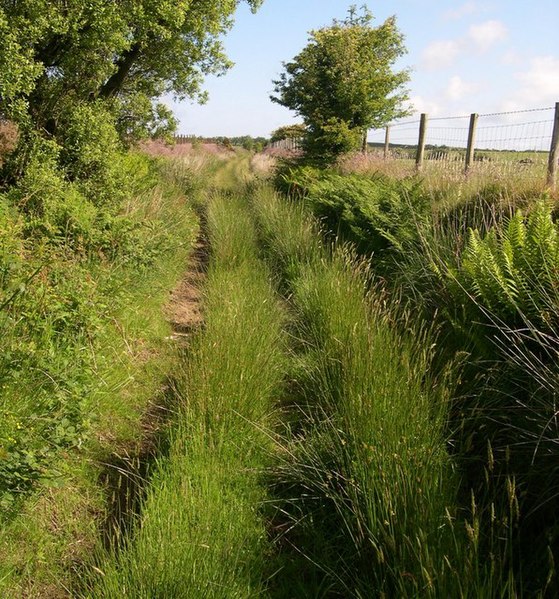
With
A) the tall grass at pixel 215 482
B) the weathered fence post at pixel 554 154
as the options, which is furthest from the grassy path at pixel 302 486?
the weathered fence post at pixel 554 154

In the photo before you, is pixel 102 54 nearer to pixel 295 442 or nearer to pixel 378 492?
pixel 295 442

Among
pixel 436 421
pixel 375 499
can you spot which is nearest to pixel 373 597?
pixel 375 499

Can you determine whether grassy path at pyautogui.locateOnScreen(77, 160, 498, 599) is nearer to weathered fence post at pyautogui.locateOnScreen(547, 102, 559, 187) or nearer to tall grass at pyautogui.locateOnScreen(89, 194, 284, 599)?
tall grass at pyautogui.locateOnScreen(89, 194, 284, 599)

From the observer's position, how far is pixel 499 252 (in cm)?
356

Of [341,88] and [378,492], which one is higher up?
[341,88]

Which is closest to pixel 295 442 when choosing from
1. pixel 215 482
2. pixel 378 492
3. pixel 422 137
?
Answer: pixel 215 482

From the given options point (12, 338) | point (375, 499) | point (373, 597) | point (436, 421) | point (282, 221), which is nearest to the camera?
point (373, 597)

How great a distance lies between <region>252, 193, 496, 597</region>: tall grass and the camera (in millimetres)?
1779

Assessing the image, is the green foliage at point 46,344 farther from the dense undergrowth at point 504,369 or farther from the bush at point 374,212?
the bush at point 374,212

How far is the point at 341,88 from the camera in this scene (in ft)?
46.8

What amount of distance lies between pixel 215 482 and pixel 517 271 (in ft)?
6.57

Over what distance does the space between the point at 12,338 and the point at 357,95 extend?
13.2 meters

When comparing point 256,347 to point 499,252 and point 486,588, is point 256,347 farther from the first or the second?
point 486,588

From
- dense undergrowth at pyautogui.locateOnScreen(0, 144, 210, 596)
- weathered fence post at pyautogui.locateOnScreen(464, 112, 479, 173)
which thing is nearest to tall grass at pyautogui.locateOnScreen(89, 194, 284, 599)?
dense undergrowth at pyautogui.locateOnScreen(0, 144, 210, 596)
